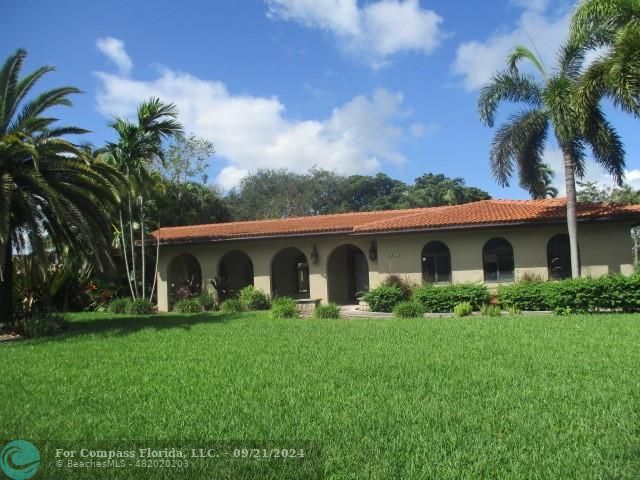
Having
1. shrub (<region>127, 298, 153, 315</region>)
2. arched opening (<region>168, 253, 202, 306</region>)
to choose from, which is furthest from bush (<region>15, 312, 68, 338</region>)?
arched opening (<region>168, 253, 202, 306</region>)

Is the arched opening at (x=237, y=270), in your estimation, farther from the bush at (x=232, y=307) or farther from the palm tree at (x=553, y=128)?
the palm tree at (x=553, y=128)

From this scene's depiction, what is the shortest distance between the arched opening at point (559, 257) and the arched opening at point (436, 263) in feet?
11.5

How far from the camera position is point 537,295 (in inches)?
620

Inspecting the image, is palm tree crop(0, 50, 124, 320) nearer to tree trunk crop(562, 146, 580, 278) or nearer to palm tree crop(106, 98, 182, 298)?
palm tree crop(106, 98, 182, 298)

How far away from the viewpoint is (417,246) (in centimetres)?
2023

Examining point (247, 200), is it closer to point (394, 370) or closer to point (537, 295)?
point (537, 295)

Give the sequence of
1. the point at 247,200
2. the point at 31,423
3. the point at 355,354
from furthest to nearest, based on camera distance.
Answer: the point at 247,200 < the point at 355,354 < the point at 31,423

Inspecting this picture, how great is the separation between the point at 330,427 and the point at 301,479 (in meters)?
1.05

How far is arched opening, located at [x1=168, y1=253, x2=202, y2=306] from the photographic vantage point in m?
24.0

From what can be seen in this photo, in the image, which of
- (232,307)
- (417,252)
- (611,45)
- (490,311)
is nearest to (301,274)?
(232,307)

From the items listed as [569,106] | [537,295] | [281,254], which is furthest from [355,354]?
[281,254]

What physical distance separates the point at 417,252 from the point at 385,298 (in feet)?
9.66

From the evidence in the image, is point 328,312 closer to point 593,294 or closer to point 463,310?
point 463,310

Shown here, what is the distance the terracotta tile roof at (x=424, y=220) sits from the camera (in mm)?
18391
